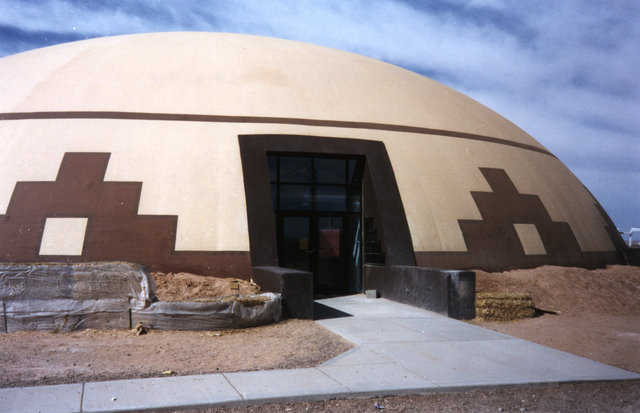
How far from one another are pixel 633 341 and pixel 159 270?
8.91m

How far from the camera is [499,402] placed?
5.30 m

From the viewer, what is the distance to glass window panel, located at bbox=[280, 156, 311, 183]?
44.0 feet

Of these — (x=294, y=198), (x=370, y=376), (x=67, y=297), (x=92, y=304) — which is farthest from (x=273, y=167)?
(x=370, y=376)

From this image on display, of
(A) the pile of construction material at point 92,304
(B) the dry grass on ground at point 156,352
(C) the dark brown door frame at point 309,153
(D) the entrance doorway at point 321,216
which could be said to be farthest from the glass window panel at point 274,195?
(A) the pile of construction material at point 92,304

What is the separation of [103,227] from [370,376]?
25.9ft

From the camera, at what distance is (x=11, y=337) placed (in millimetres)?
7770

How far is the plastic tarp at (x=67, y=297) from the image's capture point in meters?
8.15

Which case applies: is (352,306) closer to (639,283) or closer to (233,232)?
(233,232)

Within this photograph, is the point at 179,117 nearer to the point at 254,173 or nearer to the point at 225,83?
the point at 225,83

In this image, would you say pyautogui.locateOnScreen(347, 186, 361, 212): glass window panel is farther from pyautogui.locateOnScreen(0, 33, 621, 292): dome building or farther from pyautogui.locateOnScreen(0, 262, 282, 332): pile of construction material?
pyautogui.locateOnScreen(0, 262, 282, 332): pile of construction material

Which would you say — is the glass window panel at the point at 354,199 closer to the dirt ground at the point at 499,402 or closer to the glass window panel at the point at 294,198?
the glass window panel at the point at 294,198

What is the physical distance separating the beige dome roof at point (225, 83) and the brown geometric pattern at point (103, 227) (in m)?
2.72

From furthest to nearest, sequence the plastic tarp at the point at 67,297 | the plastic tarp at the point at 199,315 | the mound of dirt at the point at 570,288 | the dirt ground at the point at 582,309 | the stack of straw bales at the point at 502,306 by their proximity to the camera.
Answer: the mound of dirt at the point at 570,288, the stack of straw bales at the point at 502,306, the plastic tarp at the point at 199,315, the plastic tarp at the point at 67,297, the dirt ground at the point at 582,309

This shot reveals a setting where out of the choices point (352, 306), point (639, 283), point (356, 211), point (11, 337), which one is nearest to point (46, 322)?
point (11, 337)
